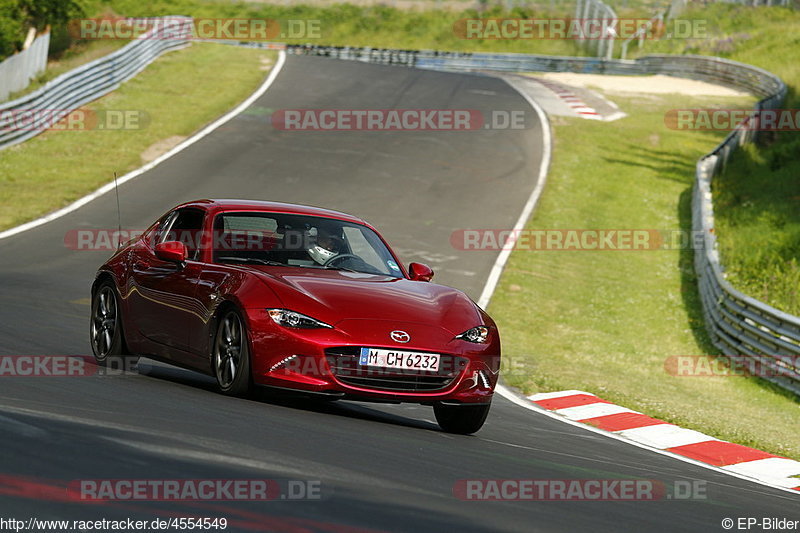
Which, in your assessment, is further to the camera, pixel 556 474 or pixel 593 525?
pixel 556 474

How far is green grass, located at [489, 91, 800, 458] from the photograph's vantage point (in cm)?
1348

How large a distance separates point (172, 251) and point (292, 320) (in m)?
1.44

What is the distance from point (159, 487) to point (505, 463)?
267cm

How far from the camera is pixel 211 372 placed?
870 cm

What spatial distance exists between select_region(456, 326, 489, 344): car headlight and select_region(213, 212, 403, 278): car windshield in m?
1.12

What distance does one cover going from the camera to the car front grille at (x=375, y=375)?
8.05 meters

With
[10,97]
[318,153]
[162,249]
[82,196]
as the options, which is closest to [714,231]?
[318,153]

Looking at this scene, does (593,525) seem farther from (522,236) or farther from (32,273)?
(522,236)

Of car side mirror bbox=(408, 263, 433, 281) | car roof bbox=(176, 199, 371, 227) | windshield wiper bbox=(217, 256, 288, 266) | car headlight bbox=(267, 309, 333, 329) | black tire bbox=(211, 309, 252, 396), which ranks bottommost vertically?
black tire bbox=(211, 309, 252, 396)
